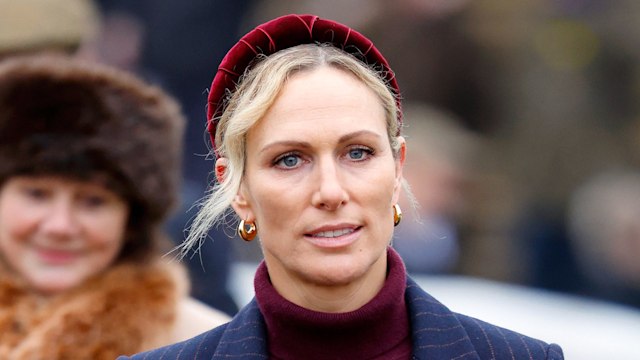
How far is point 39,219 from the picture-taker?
211 inches

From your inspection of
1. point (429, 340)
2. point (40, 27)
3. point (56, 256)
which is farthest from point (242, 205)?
point (40, 27)

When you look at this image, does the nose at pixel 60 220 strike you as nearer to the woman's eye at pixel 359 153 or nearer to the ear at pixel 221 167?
the ear at pixel 221 167

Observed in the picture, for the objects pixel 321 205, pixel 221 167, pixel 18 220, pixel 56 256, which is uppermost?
pixel 321 205

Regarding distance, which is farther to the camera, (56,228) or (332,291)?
(56,228)

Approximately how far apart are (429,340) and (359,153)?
20.7 inches

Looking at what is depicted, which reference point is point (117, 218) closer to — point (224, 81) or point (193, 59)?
point (224, 81)

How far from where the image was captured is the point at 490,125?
9438 mm

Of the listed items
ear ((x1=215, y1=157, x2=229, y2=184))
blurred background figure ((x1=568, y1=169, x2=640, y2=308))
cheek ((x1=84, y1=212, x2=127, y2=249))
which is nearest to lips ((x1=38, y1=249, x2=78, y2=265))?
cheek ((x1=84, y1=212, x2=127, y2=249))

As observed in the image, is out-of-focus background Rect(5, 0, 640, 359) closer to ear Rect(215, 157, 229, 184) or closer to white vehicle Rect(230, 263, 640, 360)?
white vehicle Rect(230, 263, 640, 360)

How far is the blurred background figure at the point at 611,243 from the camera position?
7.80 metres

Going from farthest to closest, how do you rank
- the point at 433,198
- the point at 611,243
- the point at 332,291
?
the point at 611,243 → the point at 433,198 → the point at 332,291

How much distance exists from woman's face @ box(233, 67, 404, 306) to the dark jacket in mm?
160

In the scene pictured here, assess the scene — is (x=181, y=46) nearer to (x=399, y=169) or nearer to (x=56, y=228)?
(x=56, y=228)

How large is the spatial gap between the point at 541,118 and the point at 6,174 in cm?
493
